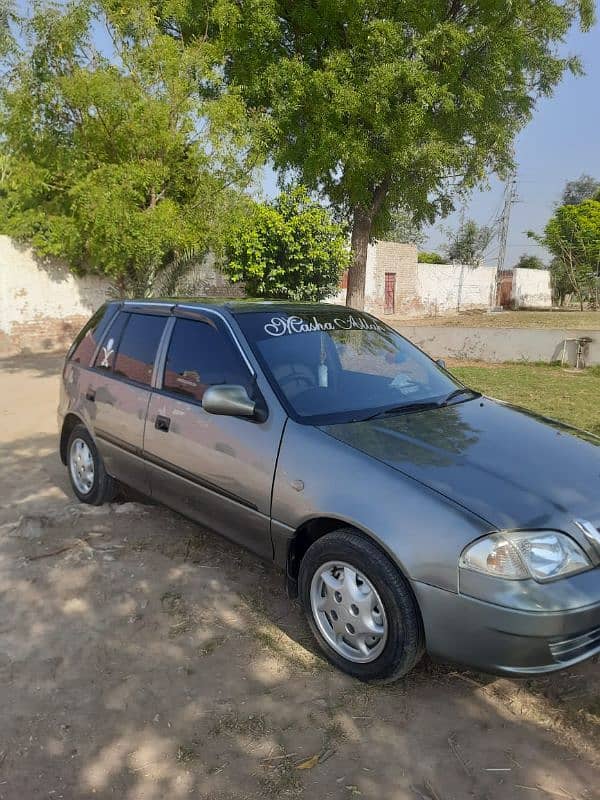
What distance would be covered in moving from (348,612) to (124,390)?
2.31 metres

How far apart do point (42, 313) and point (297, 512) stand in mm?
13418

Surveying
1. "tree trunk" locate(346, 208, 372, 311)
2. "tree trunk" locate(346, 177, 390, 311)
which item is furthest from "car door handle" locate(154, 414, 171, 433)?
"tree trunk" locate(346, 208, 372, 311)

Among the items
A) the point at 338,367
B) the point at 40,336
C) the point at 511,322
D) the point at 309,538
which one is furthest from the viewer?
the point at 511,322

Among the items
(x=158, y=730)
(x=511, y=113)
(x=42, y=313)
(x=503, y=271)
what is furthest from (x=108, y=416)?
(x=503, y=271)

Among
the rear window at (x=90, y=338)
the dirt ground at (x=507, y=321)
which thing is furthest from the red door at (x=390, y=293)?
the rear window at (x=90, y=338)

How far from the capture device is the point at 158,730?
255 centimetres

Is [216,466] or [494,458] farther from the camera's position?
[216,466]

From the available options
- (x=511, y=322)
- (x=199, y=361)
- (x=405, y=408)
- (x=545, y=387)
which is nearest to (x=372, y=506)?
(x=405, y=408)

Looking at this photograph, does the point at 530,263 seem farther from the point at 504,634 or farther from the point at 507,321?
the point at 504,634

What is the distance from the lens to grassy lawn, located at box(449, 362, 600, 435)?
8.00 metres

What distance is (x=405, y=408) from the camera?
347 centimetres

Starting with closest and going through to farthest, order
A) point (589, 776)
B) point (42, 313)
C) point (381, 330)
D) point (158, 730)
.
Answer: point (589, 776) < point (158, 730) < point (381, 330) < point (42, 313)

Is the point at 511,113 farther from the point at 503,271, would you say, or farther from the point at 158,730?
the point at 503,271

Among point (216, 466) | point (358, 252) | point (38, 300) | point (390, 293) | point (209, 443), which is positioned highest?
point (358, 252)
